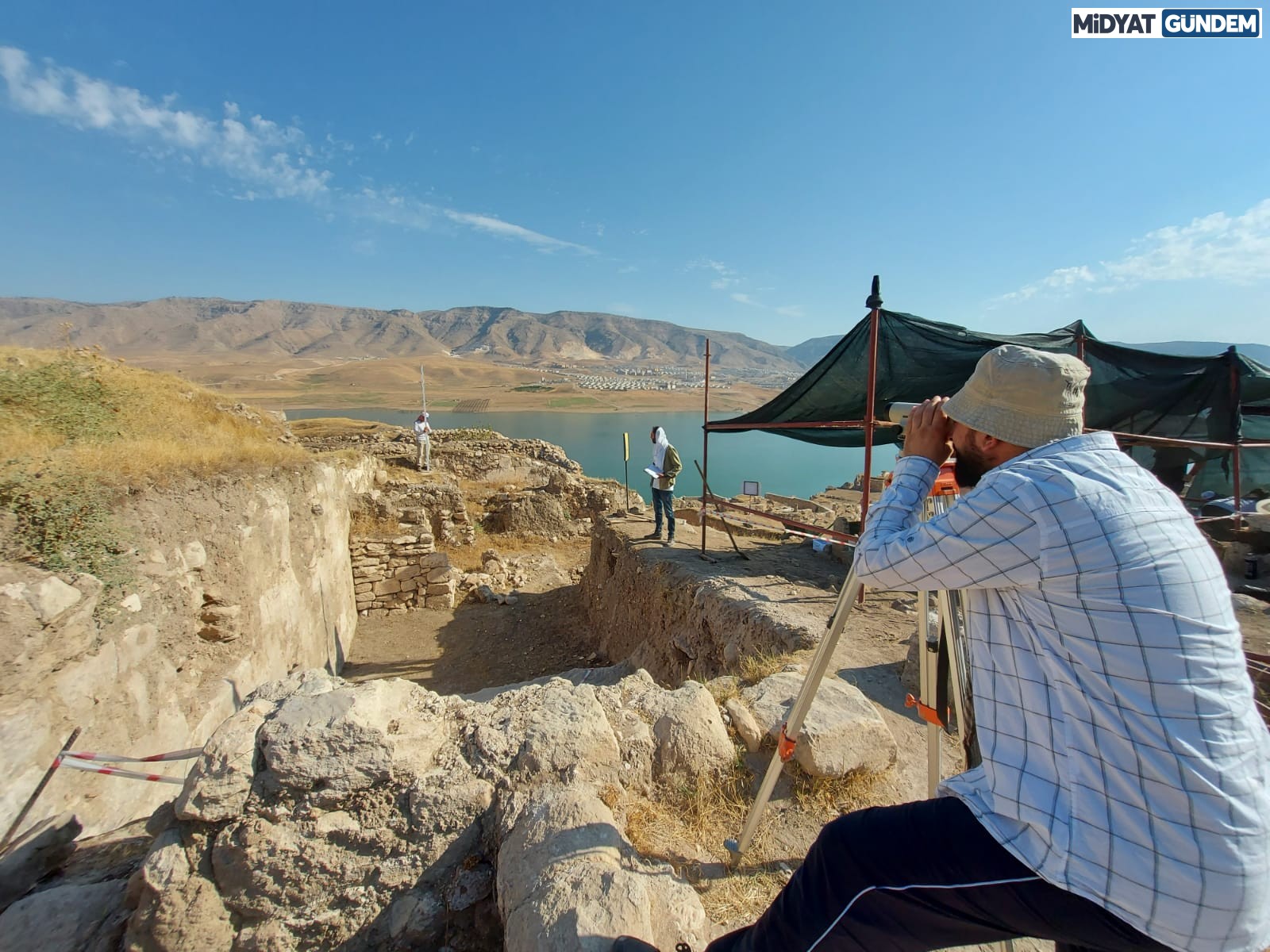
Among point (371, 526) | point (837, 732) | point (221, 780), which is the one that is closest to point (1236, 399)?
point (837, 732)

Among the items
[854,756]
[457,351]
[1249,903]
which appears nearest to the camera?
[1249,903]

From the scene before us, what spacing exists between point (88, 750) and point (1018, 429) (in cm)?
484

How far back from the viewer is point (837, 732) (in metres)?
2.76

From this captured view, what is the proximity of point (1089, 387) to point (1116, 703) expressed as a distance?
25.4 ft

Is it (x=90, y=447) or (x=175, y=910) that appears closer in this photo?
(x=175, y=910)

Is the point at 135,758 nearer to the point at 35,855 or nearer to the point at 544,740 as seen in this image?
the point at 35,855

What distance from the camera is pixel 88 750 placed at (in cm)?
327

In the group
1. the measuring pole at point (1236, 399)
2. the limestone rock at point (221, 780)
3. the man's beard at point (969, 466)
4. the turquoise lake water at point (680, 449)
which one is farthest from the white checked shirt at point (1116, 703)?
the turquoise lake water at point (680, 449)

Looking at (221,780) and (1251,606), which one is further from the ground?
(221,780)

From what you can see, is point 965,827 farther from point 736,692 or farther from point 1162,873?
point 736,692

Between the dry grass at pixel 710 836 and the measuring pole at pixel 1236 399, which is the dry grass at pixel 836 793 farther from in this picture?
the measuring pole at pixel 1236 399

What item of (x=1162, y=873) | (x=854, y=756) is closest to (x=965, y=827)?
(x=1162, y=873)

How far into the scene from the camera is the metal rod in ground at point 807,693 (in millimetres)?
1877

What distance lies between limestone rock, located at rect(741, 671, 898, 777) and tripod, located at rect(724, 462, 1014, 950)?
0.68 meters
